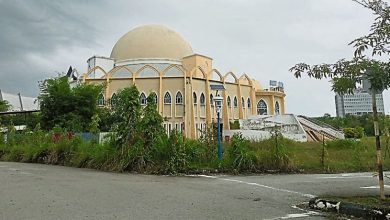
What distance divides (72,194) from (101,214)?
248cm

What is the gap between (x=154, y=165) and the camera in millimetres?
13953

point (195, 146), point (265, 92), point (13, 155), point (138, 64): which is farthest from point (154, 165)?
point (265, 92)

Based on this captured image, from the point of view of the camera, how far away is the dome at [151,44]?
47.3 meters

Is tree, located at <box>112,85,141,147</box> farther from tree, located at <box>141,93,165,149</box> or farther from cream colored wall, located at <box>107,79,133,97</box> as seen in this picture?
cream colored wall, located at <box>107,79,133,97</box>

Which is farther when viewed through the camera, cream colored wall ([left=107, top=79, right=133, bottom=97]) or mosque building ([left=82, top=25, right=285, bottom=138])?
cream colored wall ([left=107, top=79, right=133, bottom=97])

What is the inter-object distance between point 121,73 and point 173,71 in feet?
20.7

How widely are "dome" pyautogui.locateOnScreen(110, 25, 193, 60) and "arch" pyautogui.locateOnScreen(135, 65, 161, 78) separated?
15.0 feet

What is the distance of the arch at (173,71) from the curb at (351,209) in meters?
35.5

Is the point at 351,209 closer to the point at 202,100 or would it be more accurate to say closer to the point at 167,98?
the point at 167,98

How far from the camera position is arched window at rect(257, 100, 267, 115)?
49.9m

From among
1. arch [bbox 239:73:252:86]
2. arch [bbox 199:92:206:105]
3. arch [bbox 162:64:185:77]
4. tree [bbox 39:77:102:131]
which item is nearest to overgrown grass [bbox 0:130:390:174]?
tree [bbox 39:77:102:131]

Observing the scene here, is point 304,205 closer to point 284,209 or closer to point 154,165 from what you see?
point 284,209

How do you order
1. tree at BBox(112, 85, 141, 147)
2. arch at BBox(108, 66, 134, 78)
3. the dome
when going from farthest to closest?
the dome, arch at BBox(108, 66, 134, 78), tree at BBox(112, 85, 141, 147)

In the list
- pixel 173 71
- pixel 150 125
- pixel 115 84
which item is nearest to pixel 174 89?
pixel 173 71
